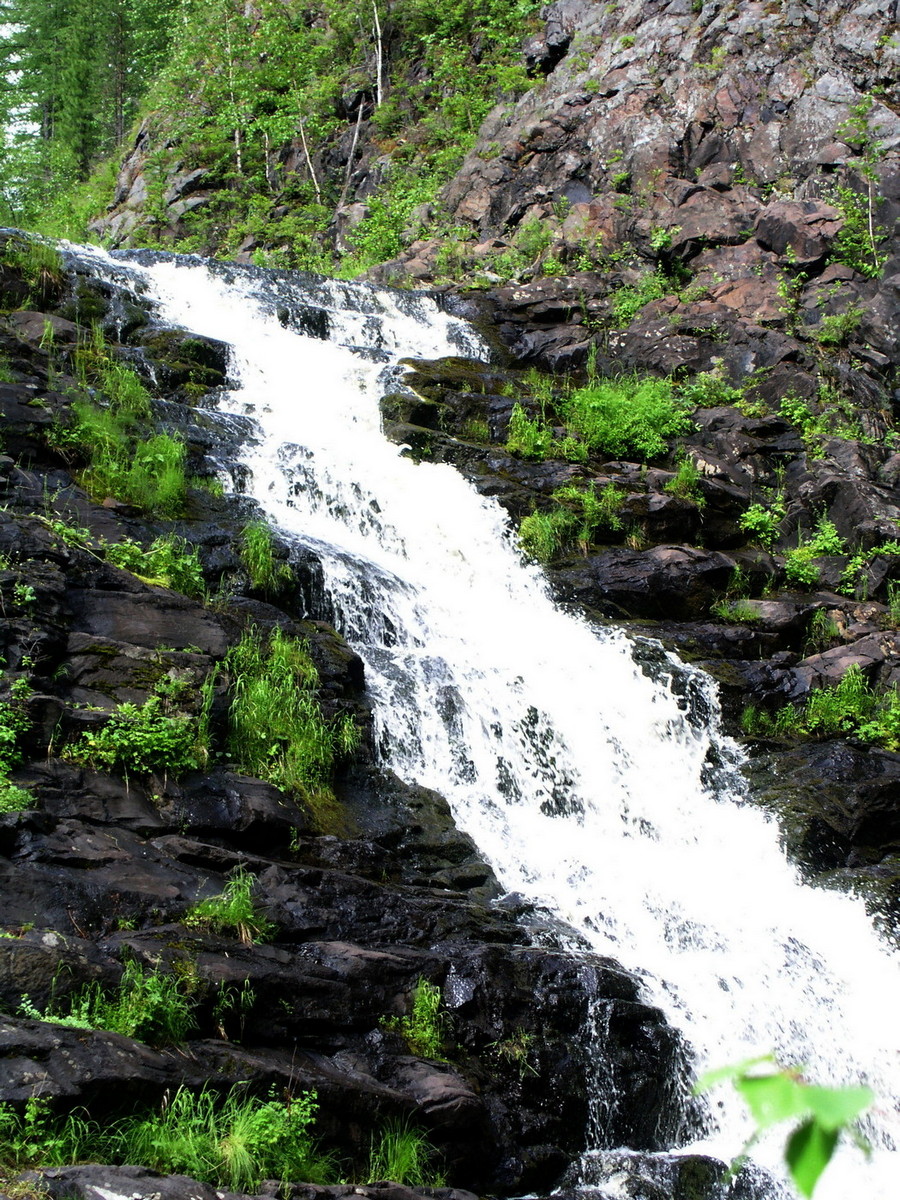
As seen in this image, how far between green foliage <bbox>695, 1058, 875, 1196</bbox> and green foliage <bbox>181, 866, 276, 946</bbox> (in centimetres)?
508

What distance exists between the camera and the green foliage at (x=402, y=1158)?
4.75m

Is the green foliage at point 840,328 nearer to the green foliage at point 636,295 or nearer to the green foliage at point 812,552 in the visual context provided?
the green foliage at point 636,295

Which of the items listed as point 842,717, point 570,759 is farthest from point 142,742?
point 842,717

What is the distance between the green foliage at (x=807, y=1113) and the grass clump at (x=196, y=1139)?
12.3 feet

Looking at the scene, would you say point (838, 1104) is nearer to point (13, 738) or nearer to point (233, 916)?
point (233, 916)

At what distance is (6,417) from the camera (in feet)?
31.5

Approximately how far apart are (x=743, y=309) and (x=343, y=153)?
15699mm

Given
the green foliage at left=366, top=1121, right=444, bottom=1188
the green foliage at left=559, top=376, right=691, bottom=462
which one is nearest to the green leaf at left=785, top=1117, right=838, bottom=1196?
the green foliage at left=366, top=1121, right=444, bottom=1188

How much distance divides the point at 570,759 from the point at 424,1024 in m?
4.04

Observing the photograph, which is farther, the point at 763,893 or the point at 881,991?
the point at 763,893

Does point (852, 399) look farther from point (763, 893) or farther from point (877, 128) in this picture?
point (763, 893)

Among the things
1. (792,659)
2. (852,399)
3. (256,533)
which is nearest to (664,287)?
(852,399)

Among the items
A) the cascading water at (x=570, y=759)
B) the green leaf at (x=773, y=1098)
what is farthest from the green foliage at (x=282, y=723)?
the green leaf at (x=773, y=1098)

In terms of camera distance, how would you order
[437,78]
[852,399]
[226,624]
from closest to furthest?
[226,624] < [852,399] < [437,78]
